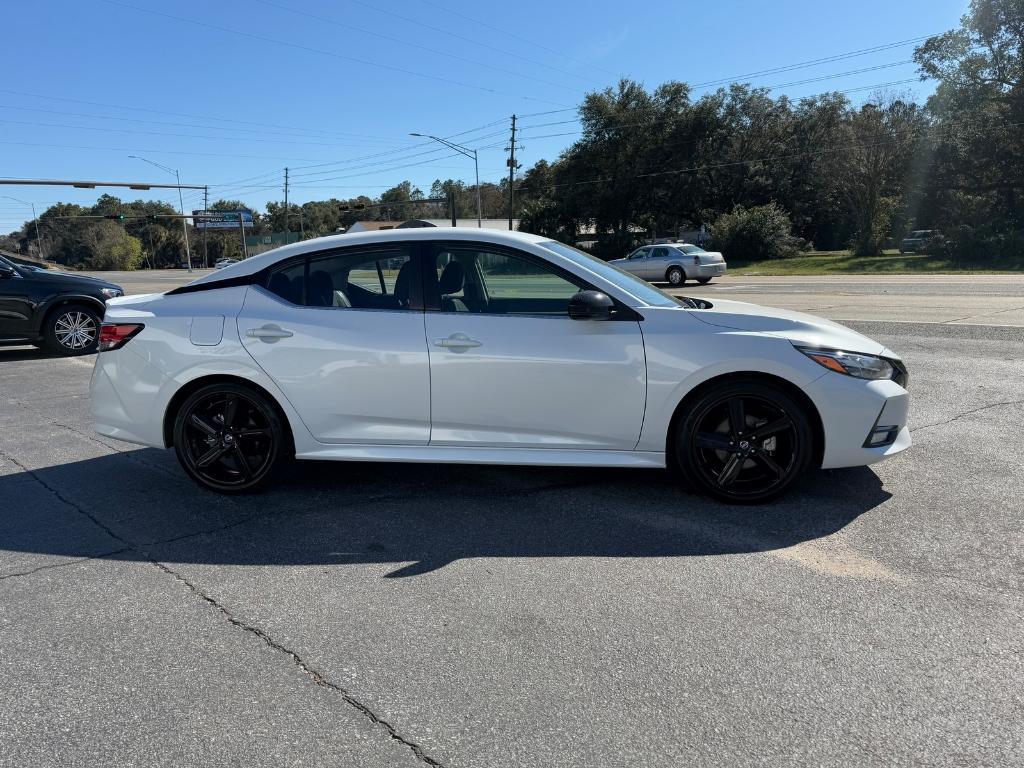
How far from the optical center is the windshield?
15.0 ft

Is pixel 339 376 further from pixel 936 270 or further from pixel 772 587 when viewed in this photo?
pixel 936 270

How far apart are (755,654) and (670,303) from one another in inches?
92.2

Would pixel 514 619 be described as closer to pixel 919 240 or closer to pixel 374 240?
pixel 374 240

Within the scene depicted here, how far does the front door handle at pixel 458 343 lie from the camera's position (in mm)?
4402

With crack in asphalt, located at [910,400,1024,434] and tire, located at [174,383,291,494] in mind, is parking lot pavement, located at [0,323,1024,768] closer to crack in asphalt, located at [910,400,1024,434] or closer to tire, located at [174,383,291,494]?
tire, located at [174,383,291,494]

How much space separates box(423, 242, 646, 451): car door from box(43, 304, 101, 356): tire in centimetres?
902

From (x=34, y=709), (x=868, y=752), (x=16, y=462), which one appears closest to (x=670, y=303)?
(x=868, y=752)

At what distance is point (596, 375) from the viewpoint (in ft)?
14.1

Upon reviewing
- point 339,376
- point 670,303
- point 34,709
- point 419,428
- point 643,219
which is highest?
point 643,219

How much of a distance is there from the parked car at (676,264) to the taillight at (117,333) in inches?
927

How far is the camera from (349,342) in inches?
179

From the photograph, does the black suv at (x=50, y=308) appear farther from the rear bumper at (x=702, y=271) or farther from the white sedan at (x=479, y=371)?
the rear bumper at (x=702, y=271)

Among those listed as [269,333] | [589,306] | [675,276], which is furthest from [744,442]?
[675,276]

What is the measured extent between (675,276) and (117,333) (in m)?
24.9
